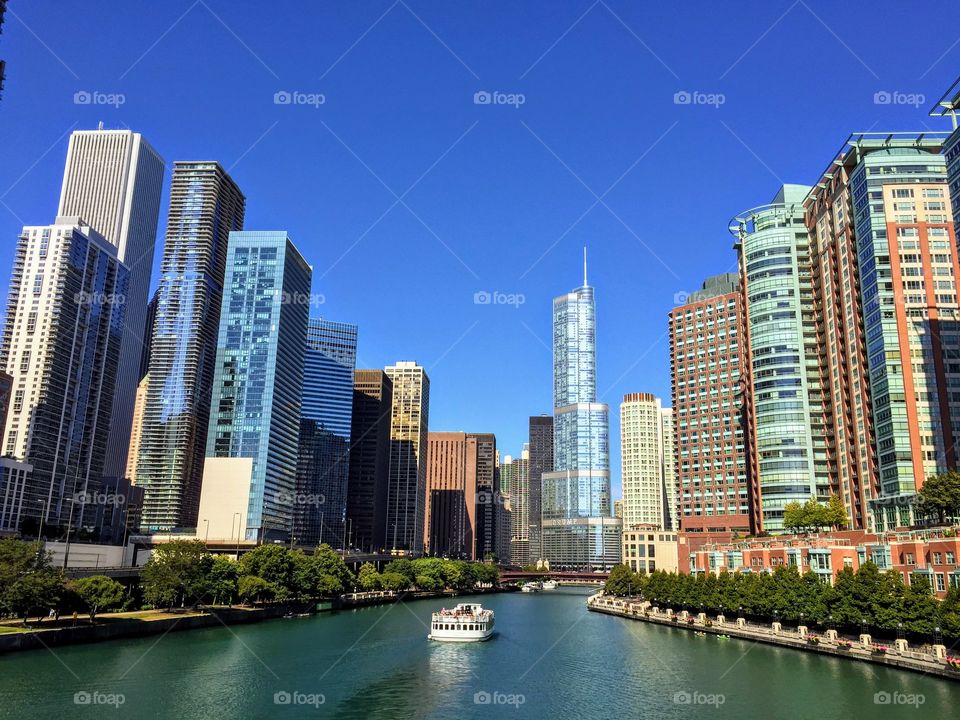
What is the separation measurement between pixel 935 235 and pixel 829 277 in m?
24.1

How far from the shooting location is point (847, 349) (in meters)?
150

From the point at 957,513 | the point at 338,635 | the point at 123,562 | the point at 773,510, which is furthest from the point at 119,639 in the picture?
the point at 773,510

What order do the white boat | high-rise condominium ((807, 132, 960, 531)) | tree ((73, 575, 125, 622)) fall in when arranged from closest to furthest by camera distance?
tree ((73, 575, 125, 622)) < the white boat < high-rise condominium ((807, 132, 960, 531))

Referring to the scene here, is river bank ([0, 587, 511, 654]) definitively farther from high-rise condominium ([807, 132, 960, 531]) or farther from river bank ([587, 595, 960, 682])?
high-rise condominium ([807, 132, 960, 531])

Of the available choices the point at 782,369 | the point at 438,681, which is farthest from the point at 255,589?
the point at 782,369

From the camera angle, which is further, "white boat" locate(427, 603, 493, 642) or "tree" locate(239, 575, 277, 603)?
"tree" locate(239, 575, 277, 603)

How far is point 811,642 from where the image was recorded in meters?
90.4

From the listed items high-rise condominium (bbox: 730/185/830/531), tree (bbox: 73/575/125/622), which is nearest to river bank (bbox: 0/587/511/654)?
tree (bbox: 73/575/125/622)

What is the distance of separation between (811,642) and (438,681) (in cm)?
4435

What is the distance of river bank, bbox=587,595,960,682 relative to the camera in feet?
235

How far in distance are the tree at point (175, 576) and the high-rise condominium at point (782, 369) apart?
112690mm

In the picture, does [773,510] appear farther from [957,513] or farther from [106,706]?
[106,706]

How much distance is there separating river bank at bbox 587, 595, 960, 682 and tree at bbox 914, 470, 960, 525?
25.0 m

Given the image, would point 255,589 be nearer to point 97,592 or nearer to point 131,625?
point 97,592
